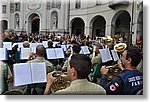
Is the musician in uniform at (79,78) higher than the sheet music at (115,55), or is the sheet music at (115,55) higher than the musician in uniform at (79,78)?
the sheet music at (115,55)

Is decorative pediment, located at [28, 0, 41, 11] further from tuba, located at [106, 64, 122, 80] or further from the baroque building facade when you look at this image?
tuba, located at [106, 64, 122, 80]

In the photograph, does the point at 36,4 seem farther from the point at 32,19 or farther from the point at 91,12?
the point at 91,12

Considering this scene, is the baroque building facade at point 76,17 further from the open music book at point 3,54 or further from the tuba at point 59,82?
the tuba at point 59,82

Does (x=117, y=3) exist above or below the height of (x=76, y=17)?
above

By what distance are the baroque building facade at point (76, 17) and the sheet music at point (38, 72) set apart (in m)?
0.32

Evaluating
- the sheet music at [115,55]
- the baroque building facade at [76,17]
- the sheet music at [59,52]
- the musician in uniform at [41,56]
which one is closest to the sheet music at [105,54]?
the sheet music at [115,55]

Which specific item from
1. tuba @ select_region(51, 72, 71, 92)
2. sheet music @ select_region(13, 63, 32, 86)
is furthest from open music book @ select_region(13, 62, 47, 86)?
tuba @ select_region(51, 72, 71, 92)

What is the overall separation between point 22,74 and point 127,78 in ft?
3.00

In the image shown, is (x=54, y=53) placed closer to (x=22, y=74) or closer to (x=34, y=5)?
(x=22, y=74)

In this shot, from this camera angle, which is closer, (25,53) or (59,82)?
(59,82)

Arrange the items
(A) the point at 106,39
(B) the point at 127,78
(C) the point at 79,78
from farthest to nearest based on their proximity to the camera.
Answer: (A) the point at 106,39 < (B) the point at 127,78 < (C) the point at 79,78

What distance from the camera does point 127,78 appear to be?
71.9 inches

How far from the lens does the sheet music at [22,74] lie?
85.9 inches

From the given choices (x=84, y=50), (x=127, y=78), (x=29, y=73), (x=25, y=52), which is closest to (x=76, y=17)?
(x=84, y=50)
